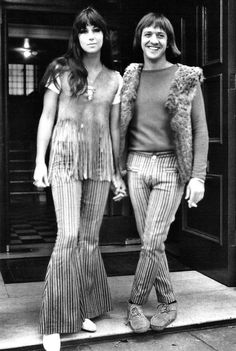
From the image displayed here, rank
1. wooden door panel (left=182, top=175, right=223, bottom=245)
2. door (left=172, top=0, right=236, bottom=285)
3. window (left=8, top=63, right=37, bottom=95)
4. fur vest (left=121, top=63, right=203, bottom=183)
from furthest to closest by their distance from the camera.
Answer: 1. window (left=8, top=63, right=37, bottom=95)
2. wooden door panel (left=182, top=175, right=223, bottom=245)
3. door (left=172, top=0, right=236, bottom=285)
4. fur vest (left=121, top=63, right=203, bottom=183)

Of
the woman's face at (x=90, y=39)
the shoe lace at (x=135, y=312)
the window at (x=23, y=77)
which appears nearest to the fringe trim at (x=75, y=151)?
the woman's face at (x=90, y=39)

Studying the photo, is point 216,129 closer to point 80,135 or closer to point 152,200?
point 152,200

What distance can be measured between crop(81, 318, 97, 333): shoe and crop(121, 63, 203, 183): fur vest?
37.8 inches

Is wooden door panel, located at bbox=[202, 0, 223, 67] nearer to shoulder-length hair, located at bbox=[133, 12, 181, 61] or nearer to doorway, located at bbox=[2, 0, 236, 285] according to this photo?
doorway, located at bbox=[2, 0, 236, 285]

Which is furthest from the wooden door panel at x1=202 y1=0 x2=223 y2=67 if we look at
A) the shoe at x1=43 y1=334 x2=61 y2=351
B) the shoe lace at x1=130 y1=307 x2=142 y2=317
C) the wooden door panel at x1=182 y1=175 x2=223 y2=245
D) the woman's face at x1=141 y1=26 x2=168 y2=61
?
the shoe at x1=43 y1=334 x2=61 y2=351

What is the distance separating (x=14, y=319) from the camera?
338cm

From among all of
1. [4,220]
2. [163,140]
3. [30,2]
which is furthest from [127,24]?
[163,140]

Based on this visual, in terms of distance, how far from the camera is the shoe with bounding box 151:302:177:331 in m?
3.22

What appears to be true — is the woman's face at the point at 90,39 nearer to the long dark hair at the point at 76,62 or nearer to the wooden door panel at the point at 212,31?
the long dark hair at the point at 76,62

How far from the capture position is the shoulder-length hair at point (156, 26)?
3.08 m

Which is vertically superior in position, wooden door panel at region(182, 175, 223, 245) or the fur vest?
the fur vest

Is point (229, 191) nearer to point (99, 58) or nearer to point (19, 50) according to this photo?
point (99, 58)

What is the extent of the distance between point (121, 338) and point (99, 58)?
1.58 m

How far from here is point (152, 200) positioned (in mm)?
3174
